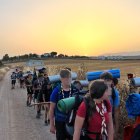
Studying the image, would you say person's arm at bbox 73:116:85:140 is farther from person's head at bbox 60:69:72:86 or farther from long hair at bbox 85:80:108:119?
person's head at bbox 60:69:72:86

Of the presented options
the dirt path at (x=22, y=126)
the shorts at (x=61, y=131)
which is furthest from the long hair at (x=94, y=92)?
the dirt path at (x=22, y=126)

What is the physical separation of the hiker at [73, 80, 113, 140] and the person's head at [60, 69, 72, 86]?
1.28m

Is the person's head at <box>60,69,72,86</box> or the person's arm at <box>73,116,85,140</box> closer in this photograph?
the person's arm at <box>73,116,85,140</box>

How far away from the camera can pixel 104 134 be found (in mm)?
5047

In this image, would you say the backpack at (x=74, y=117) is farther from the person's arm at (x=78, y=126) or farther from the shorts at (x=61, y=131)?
the shorts at (x=61, y=131)

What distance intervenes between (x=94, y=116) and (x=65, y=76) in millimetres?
1412

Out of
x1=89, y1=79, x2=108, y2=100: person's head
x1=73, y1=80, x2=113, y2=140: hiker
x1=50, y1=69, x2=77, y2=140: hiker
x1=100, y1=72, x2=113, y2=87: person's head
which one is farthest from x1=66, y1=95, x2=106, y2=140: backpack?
x1=50, y1=69, x2=77, y2=140: hiker

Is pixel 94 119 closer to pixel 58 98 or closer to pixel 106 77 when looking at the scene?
pixel 106 77

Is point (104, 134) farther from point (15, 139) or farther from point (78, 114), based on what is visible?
point (15, 139)

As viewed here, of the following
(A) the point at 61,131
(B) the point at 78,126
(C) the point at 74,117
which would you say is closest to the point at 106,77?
(C) the point at 74,117

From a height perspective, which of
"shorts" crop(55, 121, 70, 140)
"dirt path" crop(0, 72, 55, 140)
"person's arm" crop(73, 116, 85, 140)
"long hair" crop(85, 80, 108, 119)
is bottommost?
"dirt path" crop(0, 72, 55, 140)

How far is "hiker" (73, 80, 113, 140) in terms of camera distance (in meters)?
4.88

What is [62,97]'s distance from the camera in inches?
254

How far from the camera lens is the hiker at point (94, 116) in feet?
16.0
